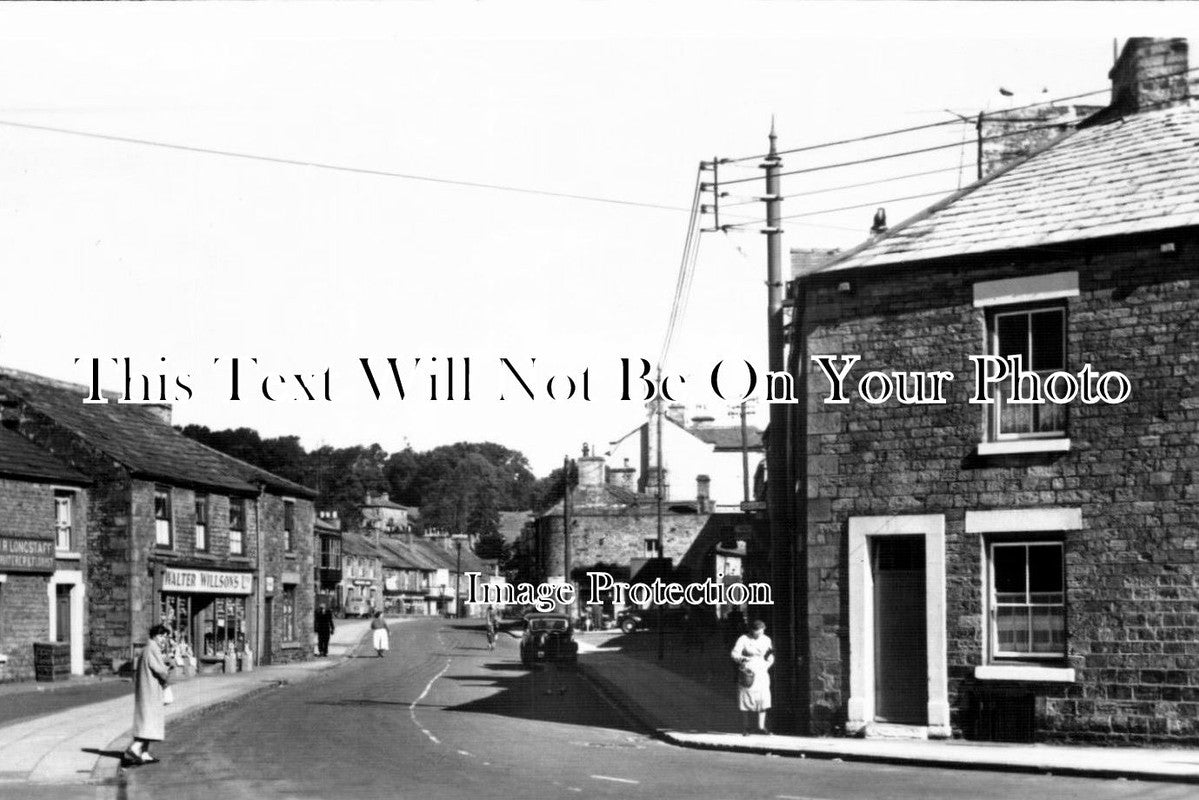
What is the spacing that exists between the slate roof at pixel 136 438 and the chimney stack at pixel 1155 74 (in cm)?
2647

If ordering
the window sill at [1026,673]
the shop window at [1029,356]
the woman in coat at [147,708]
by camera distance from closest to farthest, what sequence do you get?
the woman in coat at [147,708]
the window sill at [1026,673]
the shop window at [1029,356]

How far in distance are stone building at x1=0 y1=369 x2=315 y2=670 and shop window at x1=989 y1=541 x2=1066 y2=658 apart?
2507 centimetres

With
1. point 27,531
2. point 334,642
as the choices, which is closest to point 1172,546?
point 27,531

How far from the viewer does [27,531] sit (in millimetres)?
37906

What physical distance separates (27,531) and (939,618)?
24.6 m

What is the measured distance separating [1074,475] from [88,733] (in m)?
14.3

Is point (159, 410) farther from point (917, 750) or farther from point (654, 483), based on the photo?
point (654, 483)

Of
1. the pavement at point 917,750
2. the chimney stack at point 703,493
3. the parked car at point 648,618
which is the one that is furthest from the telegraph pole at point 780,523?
the chimney stack at point 703,493

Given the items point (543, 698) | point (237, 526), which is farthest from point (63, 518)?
point (543, 698)

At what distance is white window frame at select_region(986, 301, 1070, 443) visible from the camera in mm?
20719

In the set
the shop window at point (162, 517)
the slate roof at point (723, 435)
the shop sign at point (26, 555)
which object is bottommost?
the shop sign at point (26, 555)

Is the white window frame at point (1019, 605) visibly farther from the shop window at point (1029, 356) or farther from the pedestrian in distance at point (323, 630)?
the pedestrian in distance at point (323, 630)

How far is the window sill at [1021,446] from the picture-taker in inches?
807

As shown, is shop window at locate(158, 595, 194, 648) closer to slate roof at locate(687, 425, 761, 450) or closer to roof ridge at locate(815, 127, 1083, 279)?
roof ridge at locate(815, 127, 1083, 279)
